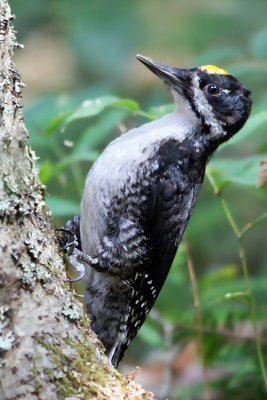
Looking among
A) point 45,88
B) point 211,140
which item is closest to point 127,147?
point 211,140

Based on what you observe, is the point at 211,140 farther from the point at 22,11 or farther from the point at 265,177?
the point at 22,11

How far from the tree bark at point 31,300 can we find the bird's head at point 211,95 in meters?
1.28

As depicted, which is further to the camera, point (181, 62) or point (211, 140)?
point (181, 62)

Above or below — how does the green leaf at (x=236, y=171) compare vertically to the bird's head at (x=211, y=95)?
below

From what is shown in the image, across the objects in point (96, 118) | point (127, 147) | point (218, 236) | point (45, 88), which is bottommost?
point (127, 147)

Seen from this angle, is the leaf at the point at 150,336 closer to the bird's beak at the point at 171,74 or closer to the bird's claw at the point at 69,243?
the bird's claw at the point at 69,243

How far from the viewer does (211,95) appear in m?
3.41

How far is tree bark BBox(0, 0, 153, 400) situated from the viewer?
2080 mm

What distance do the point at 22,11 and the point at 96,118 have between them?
4.25 feet

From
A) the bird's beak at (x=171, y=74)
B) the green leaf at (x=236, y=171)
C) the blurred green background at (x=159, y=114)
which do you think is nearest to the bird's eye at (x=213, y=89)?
the bird's beak at (x=171, y=74)

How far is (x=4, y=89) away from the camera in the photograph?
222 centimetres

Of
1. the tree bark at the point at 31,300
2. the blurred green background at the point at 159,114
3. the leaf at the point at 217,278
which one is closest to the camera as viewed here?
the tree bark at the point at 31,300

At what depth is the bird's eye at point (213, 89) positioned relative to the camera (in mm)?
3410

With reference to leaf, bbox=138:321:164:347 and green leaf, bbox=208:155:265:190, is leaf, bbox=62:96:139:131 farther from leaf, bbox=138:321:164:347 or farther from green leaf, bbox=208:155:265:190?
leaf, bbox=138:321:164:347
